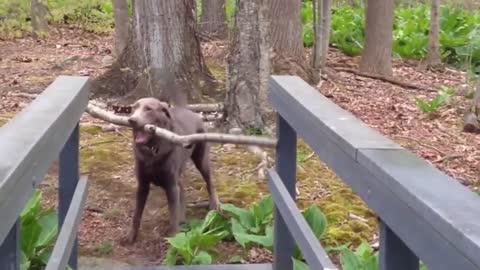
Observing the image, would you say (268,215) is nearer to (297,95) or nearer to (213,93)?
(297,95)

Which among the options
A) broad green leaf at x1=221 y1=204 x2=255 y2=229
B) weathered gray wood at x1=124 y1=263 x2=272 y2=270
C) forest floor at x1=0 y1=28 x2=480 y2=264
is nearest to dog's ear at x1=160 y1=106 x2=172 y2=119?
broad green leaf at x1=221 y1=204 x2=255 y2=229

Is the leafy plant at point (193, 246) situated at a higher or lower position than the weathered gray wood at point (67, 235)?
lower

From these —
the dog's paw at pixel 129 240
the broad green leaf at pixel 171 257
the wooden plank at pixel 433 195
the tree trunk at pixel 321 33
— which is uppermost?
the wooden plank at pixel 433 195

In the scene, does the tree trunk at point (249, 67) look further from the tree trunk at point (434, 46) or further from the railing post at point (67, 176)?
the tree trunk at point (434, 46)

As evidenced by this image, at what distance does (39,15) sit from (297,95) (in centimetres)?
1310

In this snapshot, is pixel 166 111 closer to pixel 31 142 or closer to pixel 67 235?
pixel 67 235

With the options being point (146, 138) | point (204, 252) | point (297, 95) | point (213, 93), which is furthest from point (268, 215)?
point (213, 93)

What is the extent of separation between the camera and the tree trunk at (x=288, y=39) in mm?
9539

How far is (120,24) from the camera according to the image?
1259 centimetres

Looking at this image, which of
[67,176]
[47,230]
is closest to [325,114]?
[67,176]

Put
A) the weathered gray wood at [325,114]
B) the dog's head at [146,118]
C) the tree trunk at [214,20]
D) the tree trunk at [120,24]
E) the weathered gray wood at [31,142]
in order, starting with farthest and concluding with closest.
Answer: the tree trunk at [214,20], the tree trunk at [120,24], the dog's head at [146,118], the weathered gray wood at [325,114], the weathered gray wood at [31,142]

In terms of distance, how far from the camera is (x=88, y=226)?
5918 mm

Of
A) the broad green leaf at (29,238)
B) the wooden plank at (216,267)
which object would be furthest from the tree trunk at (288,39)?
the broad green leaf at (29,238)

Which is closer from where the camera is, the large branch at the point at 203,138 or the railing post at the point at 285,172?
the railing post at the point at 285,172
